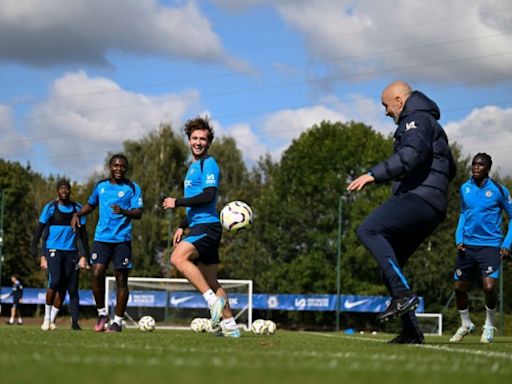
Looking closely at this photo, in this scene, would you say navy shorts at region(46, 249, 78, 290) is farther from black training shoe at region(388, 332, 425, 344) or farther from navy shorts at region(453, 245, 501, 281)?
black training shoe at region(388, 332, 425, 344)

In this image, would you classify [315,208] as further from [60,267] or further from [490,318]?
[490,318]

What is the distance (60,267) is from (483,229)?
6.37 metres

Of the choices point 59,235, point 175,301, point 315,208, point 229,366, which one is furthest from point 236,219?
point 315,208

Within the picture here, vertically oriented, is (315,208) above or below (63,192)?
above

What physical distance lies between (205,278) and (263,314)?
3215cm

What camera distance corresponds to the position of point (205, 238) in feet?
30.7

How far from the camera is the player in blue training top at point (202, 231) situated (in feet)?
30.2

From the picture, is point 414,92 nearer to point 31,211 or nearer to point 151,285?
point 151,285

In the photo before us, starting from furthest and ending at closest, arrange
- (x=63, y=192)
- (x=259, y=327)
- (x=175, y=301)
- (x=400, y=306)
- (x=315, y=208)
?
(x=315, y=208) < (x=175, y=301) < (x=63, y=192) < (x=259, y=327) < (x=400, y=306)

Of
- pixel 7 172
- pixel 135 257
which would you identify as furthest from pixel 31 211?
pixel 135 257

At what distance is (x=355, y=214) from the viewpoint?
4866 cm

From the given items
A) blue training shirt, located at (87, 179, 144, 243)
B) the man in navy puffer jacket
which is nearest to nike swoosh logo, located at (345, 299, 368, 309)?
blue training shirt, located at (87, 179, 144, 243)

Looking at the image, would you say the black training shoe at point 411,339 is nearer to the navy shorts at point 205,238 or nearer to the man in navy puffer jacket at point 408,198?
the man in navy puffer jacket at point 408,198

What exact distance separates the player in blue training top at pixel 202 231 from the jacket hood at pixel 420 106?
93.8 inches
